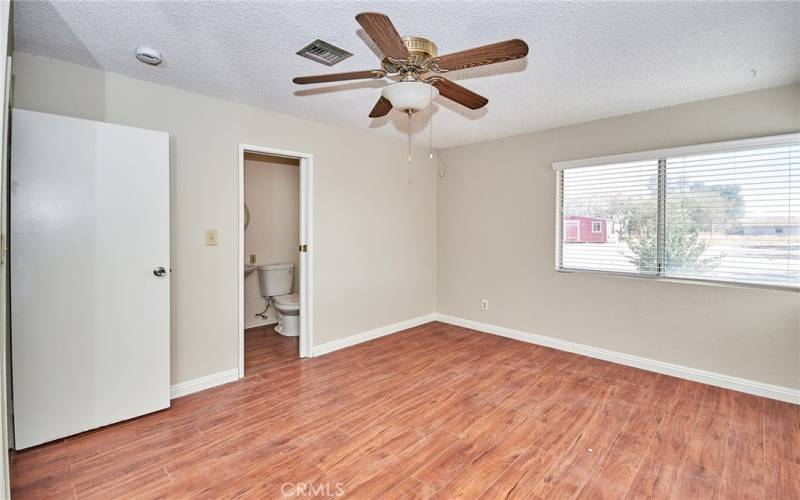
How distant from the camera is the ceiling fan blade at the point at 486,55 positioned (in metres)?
1.56

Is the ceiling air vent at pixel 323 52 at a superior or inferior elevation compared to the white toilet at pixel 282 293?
superior

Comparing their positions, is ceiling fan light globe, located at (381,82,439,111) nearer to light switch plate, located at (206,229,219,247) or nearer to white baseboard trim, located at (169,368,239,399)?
light switch plate, located at (206,229,219,247)

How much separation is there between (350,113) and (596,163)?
2403 millimetres

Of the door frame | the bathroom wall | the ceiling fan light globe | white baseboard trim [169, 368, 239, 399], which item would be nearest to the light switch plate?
the door frame

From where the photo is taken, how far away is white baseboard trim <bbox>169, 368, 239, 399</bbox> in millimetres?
2830

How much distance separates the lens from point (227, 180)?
3094 mm

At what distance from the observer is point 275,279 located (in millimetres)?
4664

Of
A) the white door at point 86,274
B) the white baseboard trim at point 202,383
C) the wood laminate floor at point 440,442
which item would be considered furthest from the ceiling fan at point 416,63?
the white baseboard trim at point 202,383

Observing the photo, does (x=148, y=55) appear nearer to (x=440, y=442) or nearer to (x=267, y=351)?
(x=267, y=351)

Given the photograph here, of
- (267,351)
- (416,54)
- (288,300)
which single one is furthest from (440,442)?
(288,300)

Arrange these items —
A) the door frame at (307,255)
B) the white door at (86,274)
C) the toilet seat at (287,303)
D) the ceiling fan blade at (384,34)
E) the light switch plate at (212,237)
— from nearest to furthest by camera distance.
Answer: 1. the ceiling fan blade at (384,34)
2. the white door at (86,274)
3. the light switch plate at (212,237)
4. the door frame at (307,255)
5. the toilet seat at (287,303)

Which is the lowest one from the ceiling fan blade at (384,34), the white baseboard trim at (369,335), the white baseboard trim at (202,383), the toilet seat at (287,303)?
the white baseboard trim at (202,383)

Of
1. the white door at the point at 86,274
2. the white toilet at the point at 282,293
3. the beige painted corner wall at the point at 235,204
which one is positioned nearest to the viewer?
the white door at the point at 86,274

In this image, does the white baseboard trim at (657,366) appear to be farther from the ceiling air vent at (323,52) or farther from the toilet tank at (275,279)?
the ceiling air vent at (323,52)
